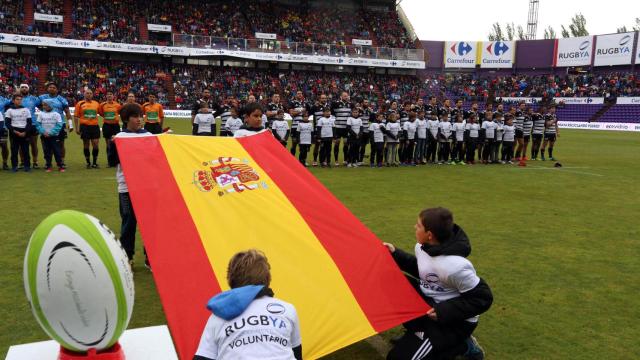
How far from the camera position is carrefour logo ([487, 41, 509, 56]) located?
5366 centimetres

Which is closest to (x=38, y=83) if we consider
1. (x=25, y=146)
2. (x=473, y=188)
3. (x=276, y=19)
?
(x=276, y=19)

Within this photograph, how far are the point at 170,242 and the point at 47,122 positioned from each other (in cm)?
931

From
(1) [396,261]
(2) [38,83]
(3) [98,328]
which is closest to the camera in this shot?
(3) [98,328]

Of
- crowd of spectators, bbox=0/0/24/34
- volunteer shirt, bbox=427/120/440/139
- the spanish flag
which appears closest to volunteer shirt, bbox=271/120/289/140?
volunteer shirt, bbox=427/120/440/139

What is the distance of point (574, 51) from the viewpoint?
161 feet

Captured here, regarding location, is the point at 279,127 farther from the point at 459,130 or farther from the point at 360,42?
the point at 360,42

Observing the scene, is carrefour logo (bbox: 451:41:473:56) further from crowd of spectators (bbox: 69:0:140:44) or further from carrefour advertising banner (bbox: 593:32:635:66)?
crowd of spectators (bbox: 69:0:140:44)

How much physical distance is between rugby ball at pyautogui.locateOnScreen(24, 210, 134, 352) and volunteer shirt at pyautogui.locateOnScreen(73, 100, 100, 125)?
429 inches

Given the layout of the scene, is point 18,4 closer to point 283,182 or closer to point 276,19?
point 276,19

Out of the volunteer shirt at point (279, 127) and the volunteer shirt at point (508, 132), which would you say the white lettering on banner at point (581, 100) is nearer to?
the volunteer shirt at point (508, 132)

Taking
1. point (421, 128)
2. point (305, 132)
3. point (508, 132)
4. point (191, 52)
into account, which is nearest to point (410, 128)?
point (421, 128)

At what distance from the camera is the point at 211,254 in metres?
3.60

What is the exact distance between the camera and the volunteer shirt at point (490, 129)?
51.2 feet

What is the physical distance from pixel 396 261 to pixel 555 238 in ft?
13.4
